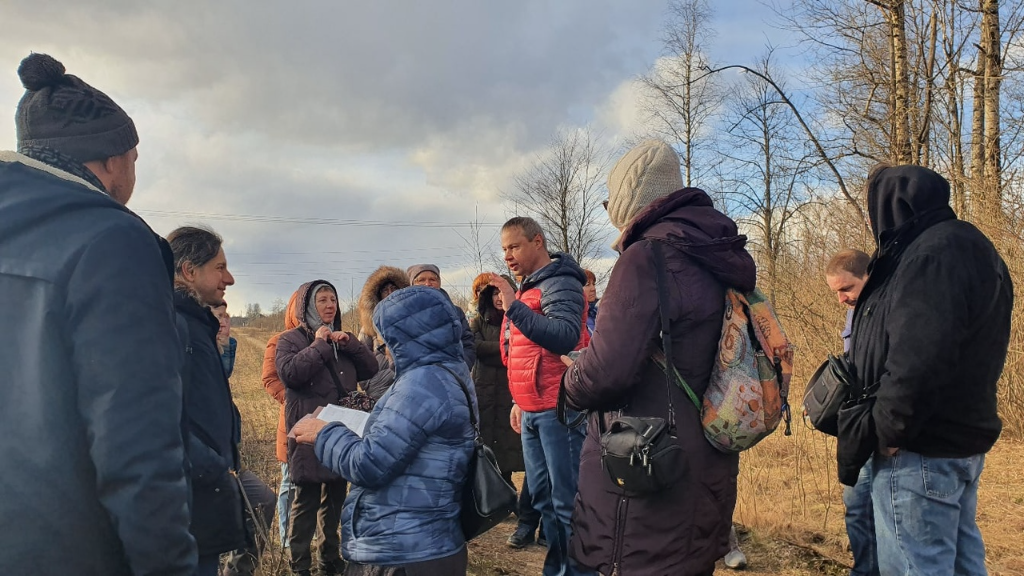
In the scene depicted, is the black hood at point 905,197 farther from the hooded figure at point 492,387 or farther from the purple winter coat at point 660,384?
the hooded figure at point 492,387

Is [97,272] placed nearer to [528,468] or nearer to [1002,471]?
[528,468]

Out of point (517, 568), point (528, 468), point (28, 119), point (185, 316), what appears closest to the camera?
point (28, 119)

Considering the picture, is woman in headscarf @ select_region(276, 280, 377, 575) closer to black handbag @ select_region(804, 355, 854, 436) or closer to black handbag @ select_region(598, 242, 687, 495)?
black handbag @ select_region(598, 242, 687, 495)

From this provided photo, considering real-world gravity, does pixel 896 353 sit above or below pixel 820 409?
above

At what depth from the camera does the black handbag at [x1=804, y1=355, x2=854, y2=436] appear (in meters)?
2.51

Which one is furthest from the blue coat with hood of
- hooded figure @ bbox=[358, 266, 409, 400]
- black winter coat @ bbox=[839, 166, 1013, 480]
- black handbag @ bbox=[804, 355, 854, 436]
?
hooded figure @ bbox=[358, 266, 409, 400]

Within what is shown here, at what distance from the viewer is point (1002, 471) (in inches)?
247

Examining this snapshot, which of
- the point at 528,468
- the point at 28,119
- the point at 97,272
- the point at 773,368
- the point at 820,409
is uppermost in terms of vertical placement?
the point at 28,119

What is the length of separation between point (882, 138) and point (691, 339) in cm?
926

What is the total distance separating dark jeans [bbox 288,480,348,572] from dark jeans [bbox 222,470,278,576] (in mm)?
651

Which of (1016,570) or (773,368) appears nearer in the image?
(773,368)

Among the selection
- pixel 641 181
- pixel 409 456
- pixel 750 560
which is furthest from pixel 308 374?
pixel 750 560

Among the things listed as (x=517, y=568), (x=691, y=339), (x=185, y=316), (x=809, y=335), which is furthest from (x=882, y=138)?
(x=185, y=316)

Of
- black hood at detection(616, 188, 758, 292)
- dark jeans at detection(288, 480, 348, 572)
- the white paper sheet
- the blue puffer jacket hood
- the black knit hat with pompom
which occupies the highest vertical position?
the black knit hat with pompom
